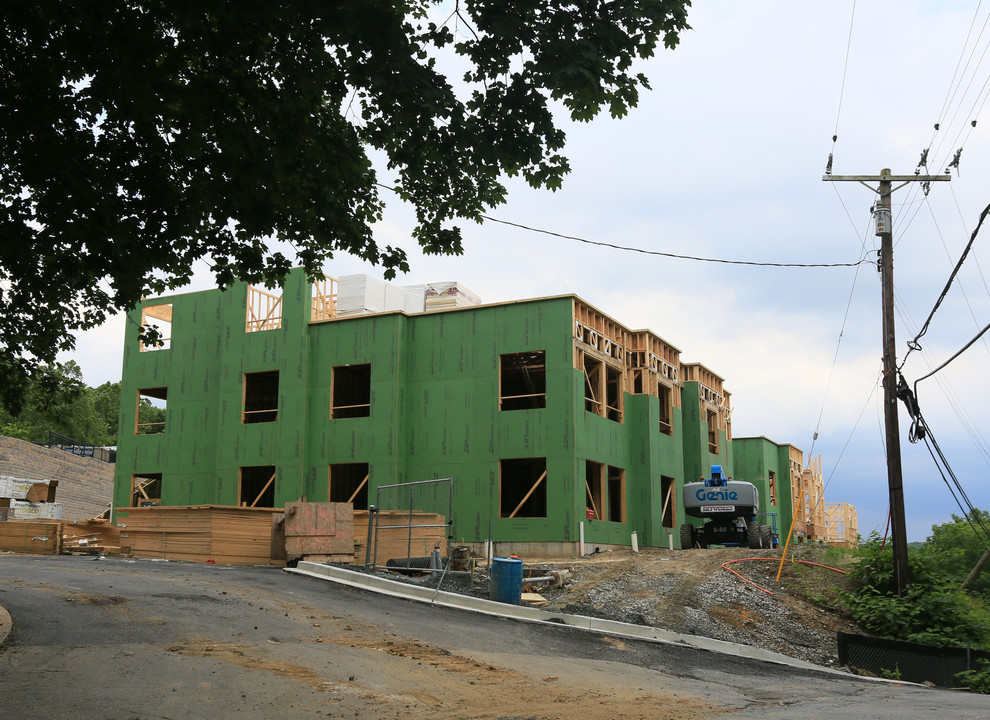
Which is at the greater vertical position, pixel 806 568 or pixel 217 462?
pixel 217 462

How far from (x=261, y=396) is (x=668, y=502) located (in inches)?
752

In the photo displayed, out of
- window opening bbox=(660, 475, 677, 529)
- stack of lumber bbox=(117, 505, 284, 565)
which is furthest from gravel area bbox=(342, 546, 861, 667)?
window opening bbox=(660, 475, 677, 529)


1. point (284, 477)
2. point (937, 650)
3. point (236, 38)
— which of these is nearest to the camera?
point (236, 38)

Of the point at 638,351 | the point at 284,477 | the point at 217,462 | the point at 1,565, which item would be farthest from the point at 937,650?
the point at 217,462

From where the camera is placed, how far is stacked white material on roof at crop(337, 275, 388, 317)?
38.3 meters

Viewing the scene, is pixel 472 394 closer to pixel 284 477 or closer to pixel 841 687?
pixel 284 477

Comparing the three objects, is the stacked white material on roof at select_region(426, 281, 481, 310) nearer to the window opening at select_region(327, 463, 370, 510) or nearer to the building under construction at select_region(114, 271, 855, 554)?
the building under construction at select_region(114, 271, 855, 554)

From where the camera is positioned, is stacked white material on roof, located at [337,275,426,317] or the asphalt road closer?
the asphalt road

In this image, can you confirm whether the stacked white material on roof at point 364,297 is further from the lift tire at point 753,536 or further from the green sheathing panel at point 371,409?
the lift tire at point 753,536

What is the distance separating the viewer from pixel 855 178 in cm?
2195

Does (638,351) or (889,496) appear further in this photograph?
(638,351)

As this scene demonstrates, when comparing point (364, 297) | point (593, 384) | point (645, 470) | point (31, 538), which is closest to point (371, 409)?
point (364, 297)

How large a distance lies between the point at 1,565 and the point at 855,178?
22.3 m

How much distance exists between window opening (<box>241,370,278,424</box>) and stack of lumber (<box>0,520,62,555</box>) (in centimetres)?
1112
